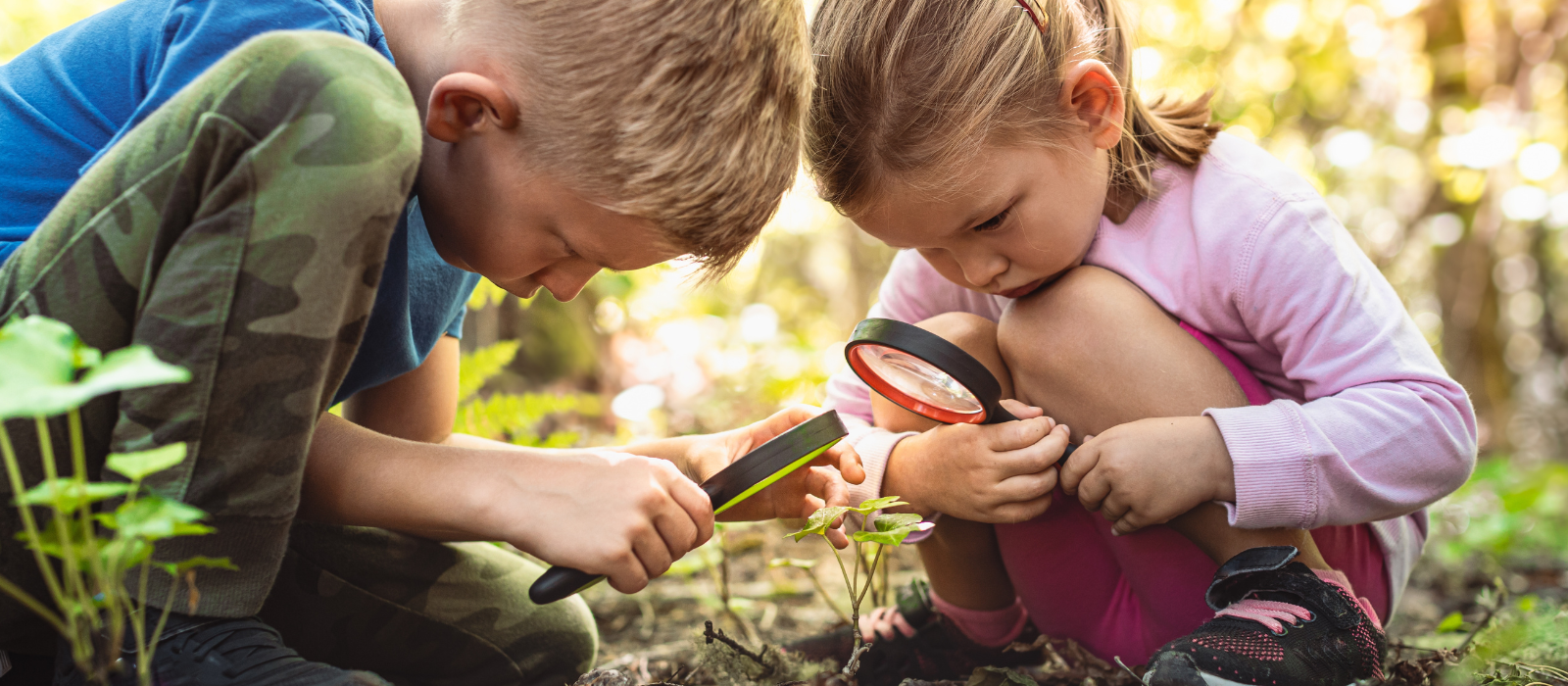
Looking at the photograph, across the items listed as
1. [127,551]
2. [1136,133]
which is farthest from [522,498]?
[1136,133]

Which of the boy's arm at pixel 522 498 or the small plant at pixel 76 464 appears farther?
the boy's arm at pixel 522 498

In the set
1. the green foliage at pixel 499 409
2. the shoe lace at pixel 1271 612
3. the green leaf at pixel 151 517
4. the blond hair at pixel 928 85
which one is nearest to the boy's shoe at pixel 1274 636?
the shoe lace at pixel 1271 612

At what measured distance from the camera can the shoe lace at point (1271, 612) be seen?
1.47m

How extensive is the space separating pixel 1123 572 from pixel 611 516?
1044 millimetres

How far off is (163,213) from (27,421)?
0.30 m

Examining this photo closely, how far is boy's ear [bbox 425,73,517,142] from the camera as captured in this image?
4.54 feet

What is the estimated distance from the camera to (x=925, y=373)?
1.60 metres

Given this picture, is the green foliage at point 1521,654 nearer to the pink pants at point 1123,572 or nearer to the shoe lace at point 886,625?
the pink pants at point 1123,572

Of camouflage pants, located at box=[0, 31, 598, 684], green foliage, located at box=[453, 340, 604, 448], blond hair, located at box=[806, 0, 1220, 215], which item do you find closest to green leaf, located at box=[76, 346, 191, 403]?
camouflage pants, located at box=[0, 31, 598, 684]

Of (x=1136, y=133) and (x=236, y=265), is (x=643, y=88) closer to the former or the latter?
(x=236, y=265)

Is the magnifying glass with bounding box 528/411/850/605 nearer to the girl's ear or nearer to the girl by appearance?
the girl

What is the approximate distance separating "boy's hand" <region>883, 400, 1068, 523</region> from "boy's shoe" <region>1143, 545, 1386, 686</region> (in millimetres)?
320

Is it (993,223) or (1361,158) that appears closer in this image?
(993,223)

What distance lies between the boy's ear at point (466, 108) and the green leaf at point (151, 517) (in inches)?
28.0
